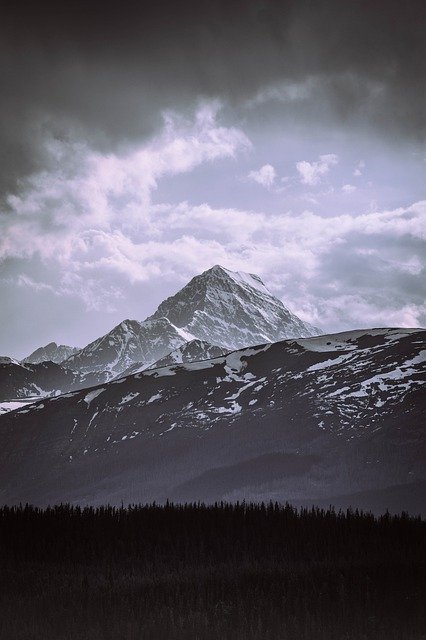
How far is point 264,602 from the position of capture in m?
40.8

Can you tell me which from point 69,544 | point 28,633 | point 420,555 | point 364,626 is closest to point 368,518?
point 420,555

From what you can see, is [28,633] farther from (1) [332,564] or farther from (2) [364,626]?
(1) [332,564]

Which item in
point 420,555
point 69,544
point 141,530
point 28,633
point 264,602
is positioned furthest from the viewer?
point 141,530

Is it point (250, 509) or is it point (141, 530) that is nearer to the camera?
point (141, 530)

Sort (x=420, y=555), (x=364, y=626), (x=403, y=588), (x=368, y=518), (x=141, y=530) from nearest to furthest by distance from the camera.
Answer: (x=364, y=626), (x=403, y=588), (x=420, y=555), (x=141, y=530), (x=368, y=518)

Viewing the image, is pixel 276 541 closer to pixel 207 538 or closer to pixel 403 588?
pixel 207 538

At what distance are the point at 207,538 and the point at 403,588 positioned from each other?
2836cm

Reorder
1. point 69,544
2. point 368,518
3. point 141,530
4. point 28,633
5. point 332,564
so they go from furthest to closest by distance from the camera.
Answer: point 368,518 → point 141,530 → point 69,544 → point 332,564 → point 28,633

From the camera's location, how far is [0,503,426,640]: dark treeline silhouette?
34594 mm

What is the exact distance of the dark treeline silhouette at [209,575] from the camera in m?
34.6

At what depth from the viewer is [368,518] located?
81.5 meters

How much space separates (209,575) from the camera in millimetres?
51750

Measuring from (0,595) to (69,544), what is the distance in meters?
26.2

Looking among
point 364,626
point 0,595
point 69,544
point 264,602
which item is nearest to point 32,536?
point 69,544
